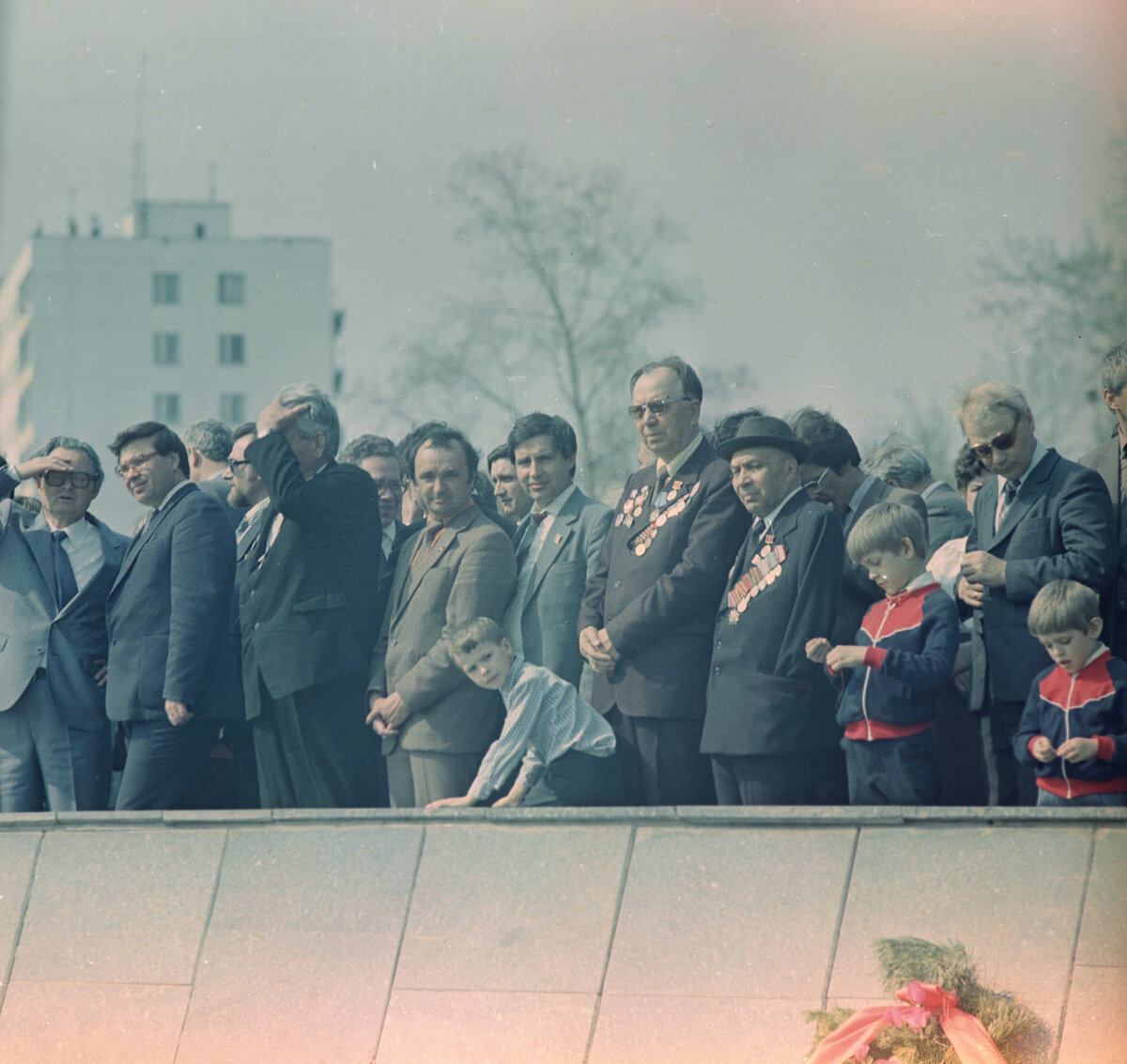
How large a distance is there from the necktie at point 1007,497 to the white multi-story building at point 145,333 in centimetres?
288

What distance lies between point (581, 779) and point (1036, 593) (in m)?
1.81

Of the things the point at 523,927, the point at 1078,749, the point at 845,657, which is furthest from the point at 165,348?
the point at 1078,749

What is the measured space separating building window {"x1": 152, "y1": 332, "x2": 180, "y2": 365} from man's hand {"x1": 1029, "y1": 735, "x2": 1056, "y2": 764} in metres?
4.39

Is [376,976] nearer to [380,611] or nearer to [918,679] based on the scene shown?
[380,611]

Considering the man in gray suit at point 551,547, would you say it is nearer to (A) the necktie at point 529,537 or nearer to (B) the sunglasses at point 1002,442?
(A) the necktie at point 529,537

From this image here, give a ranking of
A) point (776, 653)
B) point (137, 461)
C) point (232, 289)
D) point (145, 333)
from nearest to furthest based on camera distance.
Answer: point (776, 653) → point (137, 461) → point (145, 333) → point (232, 289)

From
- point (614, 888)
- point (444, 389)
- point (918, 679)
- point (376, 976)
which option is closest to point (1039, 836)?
point (918, 679)

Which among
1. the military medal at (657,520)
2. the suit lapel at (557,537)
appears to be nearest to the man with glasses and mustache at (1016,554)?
the military medal at (657,520)

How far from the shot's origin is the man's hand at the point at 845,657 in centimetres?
601

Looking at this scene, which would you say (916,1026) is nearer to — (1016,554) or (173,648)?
(1016,554)

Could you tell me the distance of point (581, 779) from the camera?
21.6 ft

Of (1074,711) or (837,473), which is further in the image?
(837,473)

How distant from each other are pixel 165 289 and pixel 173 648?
282 cm

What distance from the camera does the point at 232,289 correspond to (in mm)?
8719
